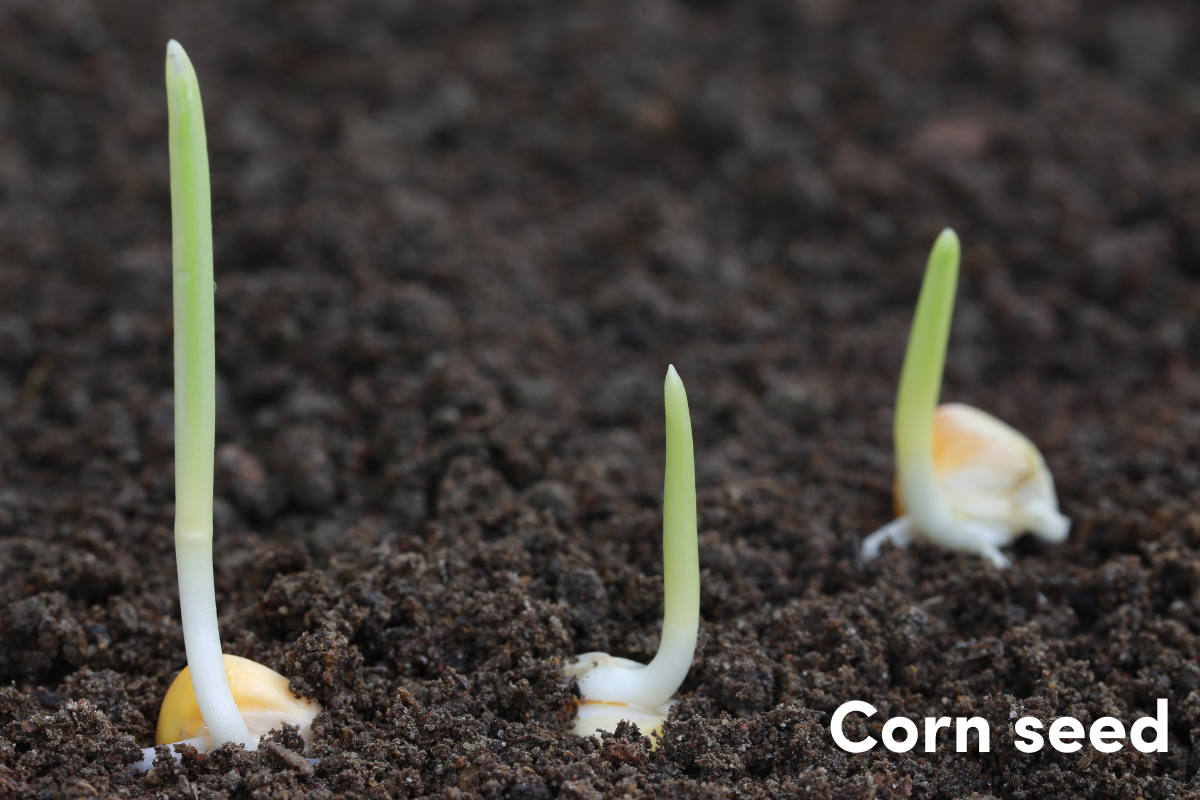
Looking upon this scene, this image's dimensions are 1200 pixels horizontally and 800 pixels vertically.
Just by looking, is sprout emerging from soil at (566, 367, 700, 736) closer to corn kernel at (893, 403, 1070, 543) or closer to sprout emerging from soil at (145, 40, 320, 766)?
sprout emerging from soil at (145, 40, 320, 766)

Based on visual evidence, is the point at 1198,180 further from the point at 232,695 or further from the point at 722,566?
the point at 232,695

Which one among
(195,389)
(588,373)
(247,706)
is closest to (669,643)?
(247,706)

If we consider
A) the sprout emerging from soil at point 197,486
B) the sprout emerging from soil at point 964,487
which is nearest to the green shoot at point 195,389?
the sprout emerging from soil at point 197,486

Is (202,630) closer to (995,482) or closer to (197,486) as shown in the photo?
(197,486)

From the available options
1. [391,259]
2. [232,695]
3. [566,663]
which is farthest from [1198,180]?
[232,695]

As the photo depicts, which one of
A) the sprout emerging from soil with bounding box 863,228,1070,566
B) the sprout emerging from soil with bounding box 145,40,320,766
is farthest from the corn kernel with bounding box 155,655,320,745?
the sprout emerging from soil with bounding box 863,228,1070,566

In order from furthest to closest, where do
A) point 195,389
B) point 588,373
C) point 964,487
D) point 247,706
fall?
point 588,373
point 964,487
point 247,706
point 195,389
